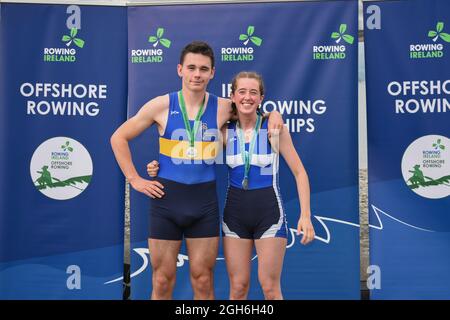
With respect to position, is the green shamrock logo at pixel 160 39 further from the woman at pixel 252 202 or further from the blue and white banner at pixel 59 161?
the woman at pixel 252 202

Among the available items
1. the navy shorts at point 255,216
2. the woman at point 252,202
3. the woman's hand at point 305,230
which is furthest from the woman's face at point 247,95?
the woman's hand at point 305,230

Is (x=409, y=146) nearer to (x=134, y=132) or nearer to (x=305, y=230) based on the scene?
(x=305, y=230)

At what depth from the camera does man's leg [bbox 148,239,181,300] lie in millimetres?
4223

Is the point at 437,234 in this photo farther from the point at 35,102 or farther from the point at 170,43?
the point at 35,102

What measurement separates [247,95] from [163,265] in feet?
4.09

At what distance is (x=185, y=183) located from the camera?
4227 mm

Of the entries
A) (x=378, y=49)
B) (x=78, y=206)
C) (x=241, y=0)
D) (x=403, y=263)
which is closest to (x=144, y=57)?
(x=241, y=0)

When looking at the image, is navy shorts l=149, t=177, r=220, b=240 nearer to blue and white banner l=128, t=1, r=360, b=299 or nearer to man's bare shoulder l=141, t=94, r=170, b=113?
man's bare shoulder l=141, t=94, r=170, b=113

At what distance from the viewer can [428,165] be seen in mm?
5059

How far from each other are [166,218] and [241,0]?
6.48ft

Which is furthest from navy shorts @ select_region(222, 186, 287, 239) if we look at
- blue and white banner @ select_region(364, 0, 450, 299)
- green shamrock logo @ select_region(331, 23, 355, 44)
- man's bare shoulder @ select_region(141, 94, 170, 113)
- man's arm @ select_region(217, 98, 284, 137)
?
green shamrock logo @ select_region(331, 23, 355, 44)

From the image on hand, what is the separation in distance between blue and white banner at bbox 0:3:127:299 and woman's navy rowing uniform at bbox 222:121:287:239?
136 cm

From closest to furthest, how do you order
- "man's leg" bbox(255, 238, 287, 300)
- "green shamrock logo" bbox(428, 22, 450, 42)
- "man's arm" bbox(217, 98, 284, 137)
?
1. "man's leg" bbox(255, 238, 287, 300)
2. "man's arm" bbox(217, 98, 284, 137)
3. "green shamrock logo" bbox(428, 22, 450, 42)

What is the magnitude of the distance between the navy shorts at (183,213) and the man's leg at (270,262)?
33cm
